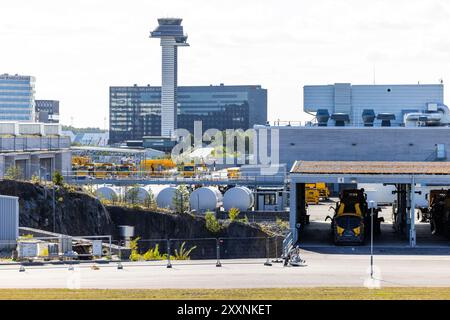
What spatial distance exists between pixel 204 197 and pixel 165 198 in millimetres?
2903

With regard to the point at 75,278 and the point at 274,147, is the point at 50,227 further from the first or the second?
the point at 274,147

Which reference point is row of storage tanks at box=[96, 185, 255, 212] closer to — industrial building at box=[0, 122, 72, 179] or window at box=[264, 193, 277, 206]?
window at box=[264, 193, 277, 206]

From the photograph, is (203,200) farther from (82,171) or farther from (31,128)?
(82,171)

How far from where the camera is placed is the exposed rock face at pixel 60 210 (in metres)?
54.7

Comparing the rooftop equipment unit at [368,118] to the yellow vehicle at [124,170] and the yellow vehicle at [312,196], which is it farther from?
the yellow vehicle at [124,170]

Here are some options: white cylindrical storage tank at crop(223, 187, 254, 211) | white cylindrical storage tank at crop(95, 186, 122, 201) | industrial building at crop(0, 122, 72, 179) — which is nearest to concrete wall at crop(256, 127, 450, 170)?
white cylindrical storage tank at crop(223, 187, 254, 211)

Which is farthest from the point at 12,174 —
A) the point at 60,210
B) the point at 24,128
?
the point at 24,128

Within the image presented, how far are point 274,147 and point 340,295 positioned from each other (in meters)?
62.2

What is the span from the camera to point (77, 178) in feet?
274

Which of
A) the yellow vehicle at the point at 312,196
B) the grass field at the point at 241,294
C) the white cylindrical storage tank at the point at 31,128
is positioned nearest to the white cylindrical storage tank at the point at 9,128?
the white cylindrical storage tank at the point at 31,128

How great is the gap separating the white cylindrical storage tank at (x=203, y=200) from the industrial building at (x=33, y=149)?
1048cm

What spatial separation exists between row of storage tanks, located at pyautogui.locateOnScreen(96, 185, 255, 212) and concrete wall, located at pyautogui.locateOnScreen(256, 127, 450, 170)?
17135 mm

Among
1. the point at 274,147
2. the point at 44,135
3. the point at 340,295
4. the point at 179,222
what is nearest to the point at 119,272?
the point at 340,295

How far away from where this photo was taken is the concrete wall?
→ 88.4 metres
